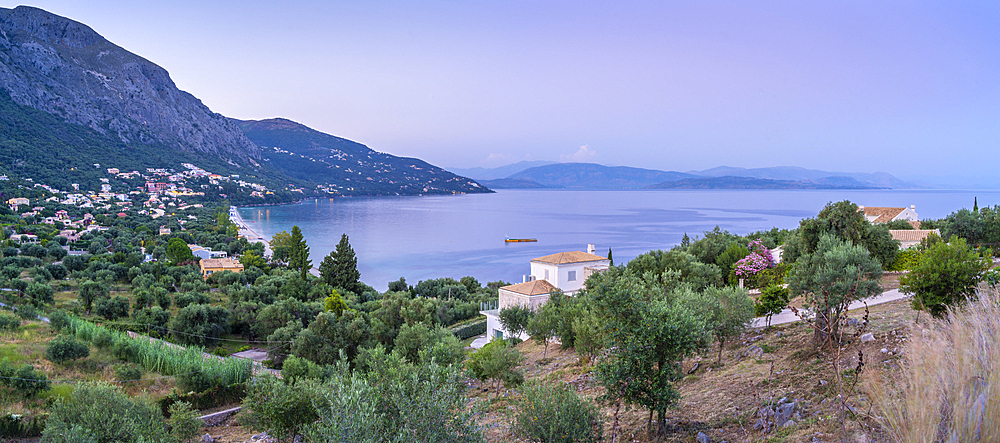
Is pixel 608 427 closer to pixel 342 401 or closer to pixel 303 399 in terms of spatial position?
pixel 342 401

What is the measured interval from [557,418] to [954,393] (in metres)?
5.01

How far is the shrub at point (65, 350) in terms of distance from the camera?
17328 mm

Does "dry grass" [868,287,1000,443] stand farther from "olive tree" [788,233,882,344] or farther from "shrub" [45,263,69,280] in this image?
"shrub" [45,263,69,280]

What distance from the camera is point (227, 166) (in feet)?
522

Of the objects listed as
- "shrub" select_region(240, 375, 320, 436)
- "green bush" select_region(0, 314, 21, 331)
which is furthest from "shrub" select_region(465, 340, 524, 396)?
"green bush" select_region(0, 314, 21, 331)

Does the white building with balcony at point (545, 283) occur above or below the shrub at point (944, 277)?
below

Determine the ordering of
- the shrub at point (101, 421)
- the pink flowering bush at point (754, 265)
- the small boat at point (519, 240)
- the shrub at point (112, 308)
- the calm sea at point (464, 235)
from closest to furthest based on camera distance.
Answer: the shrub at point (101, 421), the pink flowering bush at point (754, 265), the shrub at point (112, 308), the calm sea at point (464, 235), the small boat at point (519, 240)

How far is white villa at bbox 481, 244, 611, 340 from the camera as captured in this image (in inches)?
1045

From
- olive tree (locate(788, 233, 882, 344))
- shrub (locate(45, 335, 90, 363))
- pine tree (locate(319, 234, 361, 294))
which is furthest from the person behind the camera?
pine tree (locate(319, 234, 361, 294))

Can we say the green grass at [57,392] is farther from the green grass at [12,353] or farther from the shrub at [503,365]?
the shrub at [503,365]

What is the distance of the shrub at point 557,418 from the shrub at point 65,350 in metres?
18.2

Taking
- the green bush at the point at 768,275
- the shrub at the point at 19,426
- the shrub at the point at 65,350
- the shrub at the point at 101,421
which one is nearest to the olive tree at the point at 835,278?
the green bush at the point at 768,275

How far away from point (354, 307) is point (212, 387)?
51.1 feet

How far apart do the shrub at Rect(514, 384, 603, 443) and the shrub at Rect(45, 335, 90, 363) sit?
18.2m
